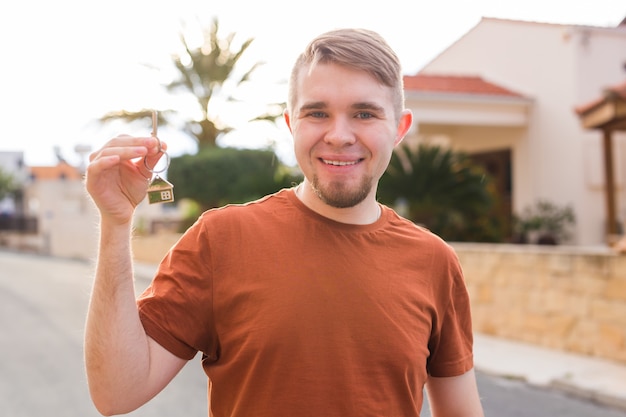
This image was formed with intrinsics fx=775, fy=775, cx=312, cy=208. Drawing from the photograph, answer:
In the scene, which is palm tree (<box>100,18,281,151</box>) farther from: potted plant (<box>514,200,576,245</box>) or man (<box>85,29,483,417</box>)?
man (<box>85,29,483,417</box>)

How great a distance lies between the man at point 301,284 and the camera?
1.57m

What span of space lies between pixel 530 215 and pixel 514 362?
916 cm

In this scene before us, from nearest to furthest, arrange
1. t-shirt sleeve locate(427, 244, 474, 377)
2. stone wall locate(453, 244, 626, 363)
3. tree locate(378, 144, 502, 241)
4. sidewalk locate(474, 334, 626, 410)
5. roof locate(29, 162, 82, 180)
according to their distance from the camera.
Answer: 1. t-shirt sleeve locate(427, 244, 474, 377)
2. sidewalk locate(474, 334, 626, 410)
3. stone wall locate(453, 244, 626, 363)
4. tree locate(378, 144, 502, 241)
5. roof locate(29, 162, 82, 180)

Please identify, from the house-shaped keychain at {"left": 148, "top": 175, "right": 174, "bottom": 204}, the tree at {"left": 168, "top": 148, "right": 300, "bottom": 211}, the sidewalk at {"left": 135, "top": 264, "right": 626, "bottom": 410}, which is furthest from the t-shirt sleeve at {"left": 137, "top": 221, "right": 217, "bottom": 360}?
the tree at {"left": 168, "top": 148, "right": 300, "bottom": 211}

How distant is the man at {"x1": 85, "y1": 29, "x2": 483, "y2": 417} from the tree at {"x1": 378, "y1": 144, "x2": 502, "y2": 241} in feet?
36.8

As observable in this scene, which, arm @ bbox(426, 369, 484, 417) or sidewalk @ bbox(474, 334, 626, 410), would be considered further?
sidewalk @ bbox(474, 334, 626, 410)

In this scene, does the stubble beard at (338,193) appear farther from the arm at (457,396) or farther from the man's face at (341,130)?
the arm at (457,396)

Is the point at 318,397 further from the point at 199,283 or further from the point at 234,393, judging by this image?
the point at 199,283

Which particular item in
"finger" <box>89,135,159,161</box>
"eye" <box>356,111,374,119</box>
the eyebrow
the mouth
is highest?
the eyebrow

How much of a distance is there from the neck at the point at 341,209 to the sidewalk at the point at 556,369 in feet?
16.8

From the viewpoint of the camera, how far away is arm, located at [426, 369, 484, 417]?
1962mm

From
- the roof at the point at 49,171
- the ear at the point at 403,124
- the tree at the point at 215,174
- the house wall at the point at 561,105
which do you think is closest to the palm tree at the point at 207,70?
the tree at the point at 215,174

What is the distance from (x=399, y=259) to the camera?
1.83 metres

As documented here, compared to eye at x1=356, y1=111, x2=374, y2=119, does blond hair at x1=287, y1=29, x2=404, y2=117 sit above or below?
above
